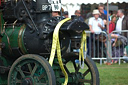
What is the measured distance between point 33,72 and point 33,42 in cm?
57

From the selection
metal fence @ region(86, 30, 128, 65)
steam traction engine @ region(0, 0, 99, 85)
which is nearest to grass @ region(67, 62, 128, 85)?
metal fence @ region(86, 30, 128, 65)

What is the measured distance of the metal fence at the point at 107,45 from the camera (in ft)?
47.6

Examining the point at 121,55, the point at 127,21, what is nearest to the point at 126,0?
the point at 127,21

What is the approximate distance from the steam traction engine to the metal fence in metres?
7.07

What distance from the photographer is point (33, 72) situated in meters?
6.72

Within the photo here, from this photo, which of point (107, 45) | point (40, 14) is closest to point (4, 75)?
point (40, 14)

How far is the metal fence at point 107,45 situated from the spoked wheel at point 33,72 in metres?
7.70

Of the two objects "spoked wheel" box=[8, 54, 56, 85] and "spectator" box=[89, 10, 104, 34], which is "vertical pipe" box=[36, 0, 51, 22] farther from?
"spectator" box=[89, 10, 104, 34]

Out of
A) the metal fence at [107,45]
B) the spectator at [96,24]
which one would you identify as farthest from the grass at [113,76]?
the spectator at [96,24]

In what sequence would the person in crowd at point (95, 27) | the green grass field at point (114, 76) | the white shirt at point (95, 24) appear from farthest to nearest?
the white shirt at point (95, 24) < the person in crowd at point (95, 27) < the green grass field at point (114, 76)

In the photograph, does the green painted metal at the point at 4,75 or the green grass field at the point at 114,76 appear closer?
the green painted metal at the point at 4,75

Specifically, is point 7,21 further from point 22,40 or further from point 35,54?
point 35,54

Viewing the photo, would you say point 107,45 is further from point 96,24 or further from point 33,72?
point 33,72

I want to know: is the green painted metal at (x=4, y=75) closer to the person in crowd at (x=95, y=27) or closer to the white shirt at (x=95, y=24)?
the person in crowd at (x=95, y=27)
